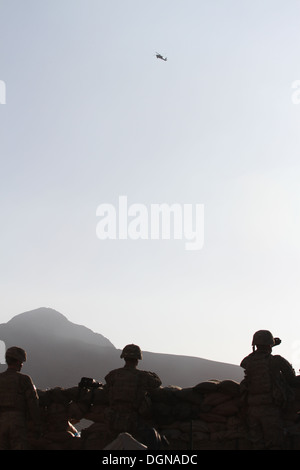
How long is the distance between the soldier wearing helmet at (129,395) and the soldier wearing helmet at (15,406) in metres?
1.29

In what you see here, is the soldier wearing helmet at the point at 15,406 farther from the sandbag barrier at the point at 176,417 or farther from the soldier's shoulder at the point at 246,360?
the soldier's shoulder at the point at 246,360

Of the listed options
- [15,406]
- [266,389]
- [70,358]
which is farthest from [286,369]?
[70,358]

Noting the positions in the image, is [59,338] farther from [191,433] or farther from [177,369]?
[191,433]

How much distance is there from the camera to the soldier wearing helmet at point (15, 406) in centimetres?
873

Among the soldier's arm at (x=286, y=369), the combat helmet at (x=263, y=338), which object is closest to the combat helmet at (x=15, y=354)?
the combat helmet at (x=263, y=338)

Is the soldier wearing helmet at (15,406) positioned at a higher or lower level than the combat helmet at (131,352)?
lower

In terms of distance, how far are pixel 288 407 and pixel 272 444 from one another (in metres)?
0.75

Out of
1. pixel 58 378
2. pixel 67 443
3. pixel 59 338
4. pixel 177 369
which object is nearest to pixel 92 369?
pixel 58 378

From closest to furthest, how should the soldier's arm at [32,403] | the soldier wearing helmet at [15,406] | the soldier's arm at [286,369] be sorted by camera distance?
1. the soldier wearing helmet at [15,406]
2. the soldier's arm at [32,403]
3. the soldier's arm at [286,369]

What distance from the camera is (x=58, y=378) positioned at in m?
53.2

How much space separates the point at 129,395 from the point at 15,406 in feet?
5.98
